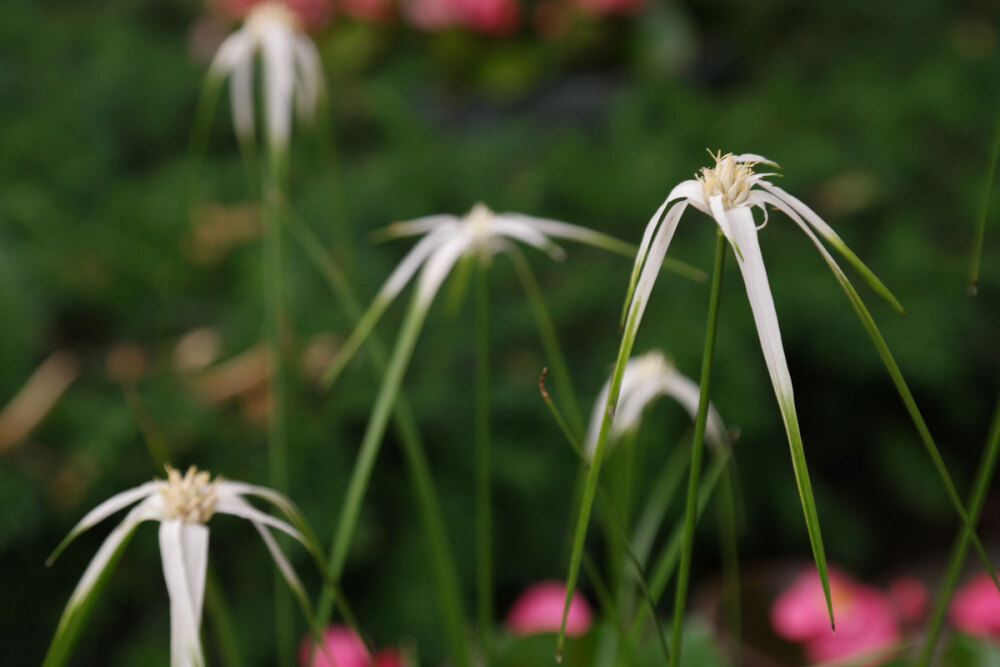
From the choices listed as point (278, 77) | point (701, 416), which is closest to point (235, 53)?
point (278, 77)

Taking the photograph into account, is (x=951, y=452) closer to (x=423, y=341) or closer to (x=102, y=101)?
(x=423, y=341)

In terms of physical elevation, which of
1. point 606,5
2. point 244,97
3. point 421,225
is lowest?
point 421,225

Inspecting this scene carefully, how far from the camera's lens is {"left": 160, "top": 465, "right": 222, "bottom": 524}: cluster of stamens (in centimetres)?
20

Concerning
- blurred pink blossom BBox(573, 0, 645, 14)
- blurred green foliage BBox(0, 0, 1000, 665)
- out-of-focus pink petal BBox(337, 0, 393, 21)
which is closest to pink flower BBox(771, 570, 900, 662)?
blurred green foliage BBox(0, 0, 1000, 665)

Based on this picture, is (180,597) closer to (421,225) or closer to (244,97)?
(421,225)

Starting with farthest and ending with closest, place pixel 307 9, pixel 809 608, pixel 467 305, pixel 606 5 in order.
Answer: pixel 307 9
pixel 606 5
pixel 467 305
pixel 809 608

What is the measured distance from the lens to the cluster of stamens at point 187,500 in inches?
7.7

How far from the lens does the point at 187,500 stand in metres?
0.20

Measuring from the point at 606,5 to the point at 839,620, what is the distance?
0.94 m

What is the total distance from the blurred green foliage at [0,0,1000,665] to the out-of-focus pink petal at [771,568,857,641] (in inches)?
4.0

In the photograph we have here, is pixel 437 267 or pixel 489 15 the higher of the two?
pixel 489 15

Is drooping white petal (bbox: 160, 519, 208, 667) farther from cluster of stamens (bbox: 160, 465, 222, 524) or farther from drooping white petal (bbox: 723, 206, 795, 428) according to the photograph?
drooping white petal (bbox: 723, 206, 795, 428)

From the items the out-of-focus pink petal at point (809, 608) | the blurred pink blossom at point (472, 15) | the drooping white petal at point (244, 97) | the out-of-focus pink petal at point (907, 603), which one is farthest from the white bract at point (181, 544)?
the blurred pink blossom at point (472, 15)

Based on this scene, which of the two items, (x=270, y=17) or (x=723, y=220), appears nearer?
(x=723, y=220)
